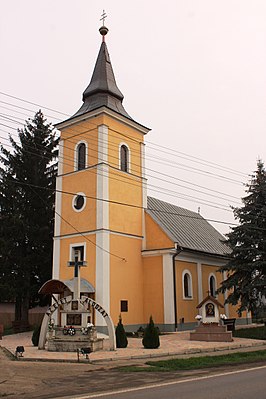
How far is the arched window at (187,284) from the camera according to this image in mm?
26359

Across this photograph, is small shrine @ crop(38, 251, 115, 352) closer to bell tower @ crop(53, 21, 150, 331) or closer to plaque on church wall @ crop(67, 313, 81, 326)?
plaque on church wall @ crop(67, 313, 81, 326)

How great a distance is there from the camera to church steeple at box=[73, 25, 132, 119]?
2677 centimetres

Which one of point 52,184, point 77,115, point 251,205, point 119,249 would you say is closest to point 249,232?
point 251,205

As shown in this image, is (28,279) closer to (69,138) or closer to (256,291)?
(69,138)

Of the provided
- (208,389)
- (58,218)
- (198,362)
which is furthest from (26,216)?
(208,389)

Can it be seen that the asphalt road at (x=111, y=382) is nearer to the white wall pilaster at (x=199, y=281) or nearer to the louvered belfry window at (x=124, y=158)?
the louvered belfry window at (x=124, y=158)

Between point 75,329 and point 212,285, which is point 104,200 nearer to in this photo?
point 75,329

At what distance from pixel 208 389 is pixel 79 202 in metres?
17.8

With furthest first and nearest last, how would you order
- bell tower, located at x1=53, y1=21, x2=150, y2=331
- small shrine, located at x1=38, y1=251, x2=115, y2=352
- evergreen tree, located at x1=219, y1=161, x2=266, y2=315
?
1. bell tower, located at x1=53, y1=21, x2=150, y2=331
2. evergreen tree, located at x1=219, y1=161, x2=266, y2=315
3. small shrine, located at x1=38, y1=251, x2=115, y2=352

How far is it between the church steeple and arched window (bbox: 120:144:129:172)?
6.50ft

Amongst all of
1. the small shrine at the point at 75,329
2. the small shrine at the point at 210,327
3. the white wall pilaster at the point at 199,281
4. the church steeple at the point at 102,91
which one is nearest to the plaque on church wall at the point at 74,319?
the small shrine at the point at 75,329

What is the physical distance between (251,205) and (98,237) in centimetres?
822

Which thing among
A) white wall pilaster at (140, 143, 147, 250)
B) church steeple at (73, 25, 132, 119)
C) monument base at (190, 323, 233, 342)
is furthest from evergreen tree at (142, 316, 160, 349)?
church steeple at (73, 25, 132, 119)

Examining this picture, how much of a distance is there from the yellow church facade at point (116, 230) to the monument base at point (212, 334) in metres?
4.42
